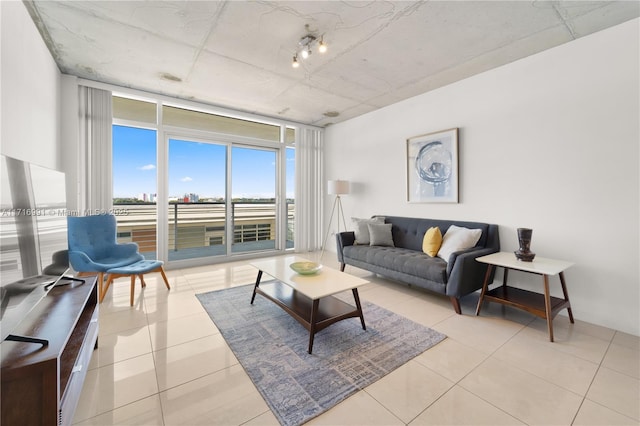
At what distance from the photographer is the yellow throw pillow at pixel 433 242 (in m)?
3.15

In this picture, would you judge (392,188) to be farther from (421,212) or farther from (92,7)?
(92,7)

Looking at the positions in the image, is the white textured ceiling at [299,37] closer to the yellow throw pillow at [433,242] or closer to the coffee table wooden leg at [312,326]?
the yellow throw pillow at [433,242]

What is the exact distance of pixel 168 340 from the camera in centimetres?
212

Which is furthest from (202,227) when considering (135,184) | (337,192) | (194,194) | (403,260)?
(403,260)

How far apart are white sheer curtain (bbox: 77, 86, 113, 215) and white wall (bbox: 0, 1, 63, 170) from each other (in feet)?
1.19

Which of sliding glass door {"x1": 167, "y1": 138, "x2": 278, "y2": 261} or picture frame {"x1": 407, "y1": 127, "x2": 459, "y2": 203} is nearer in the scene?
picture frame {"x1": 407, "y1": 127, "x2": 459, "y2": 203}

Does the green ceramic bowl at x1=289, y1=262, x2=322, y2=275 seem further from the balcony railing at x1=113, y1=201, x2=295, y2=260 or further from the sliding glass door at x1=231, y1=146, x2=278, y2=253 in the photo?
the sliding glass door at x1=231, y1=146, x2=278, y2=253

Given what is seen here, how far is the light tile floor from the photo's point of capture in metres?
1.41

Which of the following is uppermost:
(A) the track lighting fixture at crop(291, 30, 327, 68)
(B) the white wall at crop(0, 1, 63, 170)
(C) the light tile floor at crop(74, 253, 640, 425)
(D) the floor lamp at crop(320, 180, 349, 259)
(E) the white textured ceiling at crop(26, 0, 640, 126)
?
(E) the white textured ceiling at crop(26, 0, 640, 126)

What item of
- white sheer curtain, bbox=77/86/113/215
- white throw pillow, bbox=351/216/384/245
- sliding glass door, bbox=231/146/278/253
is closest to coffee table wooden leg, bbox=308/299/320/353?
white throw pillow, bbox=351/216/384/245

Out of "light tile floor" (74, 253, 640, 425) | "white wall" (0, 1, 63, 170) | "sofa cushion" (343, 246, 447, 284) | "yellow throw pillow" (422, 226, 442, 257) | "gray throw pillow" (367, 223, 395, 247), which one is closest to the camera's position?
"light tile floor" (74, 253, 640, 425)

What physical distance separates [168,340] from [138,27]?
8.86ft

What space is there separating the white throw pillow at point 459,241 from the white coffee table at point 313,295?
1.20 m

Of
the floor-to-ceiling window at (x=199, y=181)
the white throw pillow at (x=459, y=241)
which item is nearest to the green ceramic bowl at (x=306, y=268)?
the white throw pillow at (x=459, y=241)
